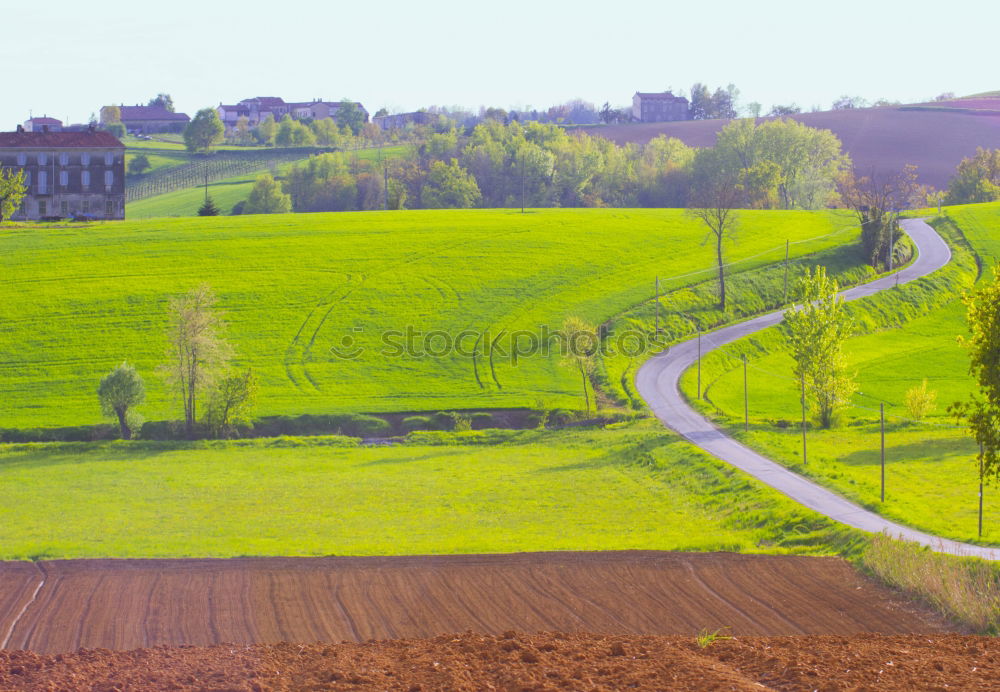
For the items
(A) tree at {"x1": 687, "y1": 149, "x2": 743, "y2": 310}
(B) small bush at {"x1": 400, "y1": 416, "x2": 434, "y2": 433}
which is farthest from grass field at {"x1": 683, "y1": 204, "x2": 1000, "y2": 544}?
(B) small bush at {"x1": 400, "y1": 416, "x2": 434, "y2": 433}

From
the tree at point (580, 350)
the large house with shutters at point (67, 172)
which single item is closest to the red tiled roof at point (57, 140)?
the large house with shutters at point (67, 172)

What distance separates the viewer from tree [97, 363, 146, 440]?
53969 millimetres

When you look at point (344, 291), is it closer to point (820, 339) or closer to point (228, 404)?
point (228, 404)

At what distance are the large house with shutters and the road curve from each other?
234 ft

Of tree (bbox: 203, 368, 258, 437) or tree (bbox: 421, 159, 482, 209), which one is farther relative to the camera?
tree (bbox: 421, 159, 482, 209)

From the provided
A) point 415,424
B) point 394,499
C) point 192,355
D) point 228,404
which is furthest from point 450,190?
point 394,499

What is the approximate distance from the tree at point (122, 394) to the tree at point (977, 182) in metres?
114

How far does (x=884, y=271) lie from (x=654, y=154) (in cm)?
8218

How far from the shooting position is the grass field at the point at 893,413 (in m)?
37.2

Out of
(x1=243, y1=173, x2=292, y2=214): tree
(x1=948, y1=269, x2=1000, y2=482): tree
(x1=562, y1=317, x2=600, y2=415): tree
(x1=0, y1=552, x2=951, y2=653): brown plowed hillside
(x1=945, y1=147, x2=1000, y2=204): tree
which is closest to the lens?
(x1=0, y1=552, x2=951, y2=653): brown plowed hillside

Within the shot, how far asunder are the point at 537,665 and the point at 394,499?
23675 millimetres

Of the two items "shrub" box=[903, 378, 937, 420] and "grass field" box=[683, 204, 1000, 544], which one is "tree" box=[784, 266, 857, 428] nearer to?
"grass field" box=[683, 204, 1000, 544]

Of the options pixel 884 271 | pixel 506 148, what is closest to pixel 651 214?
pixel 884 271

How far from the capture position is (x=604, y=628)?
20.4 meters
